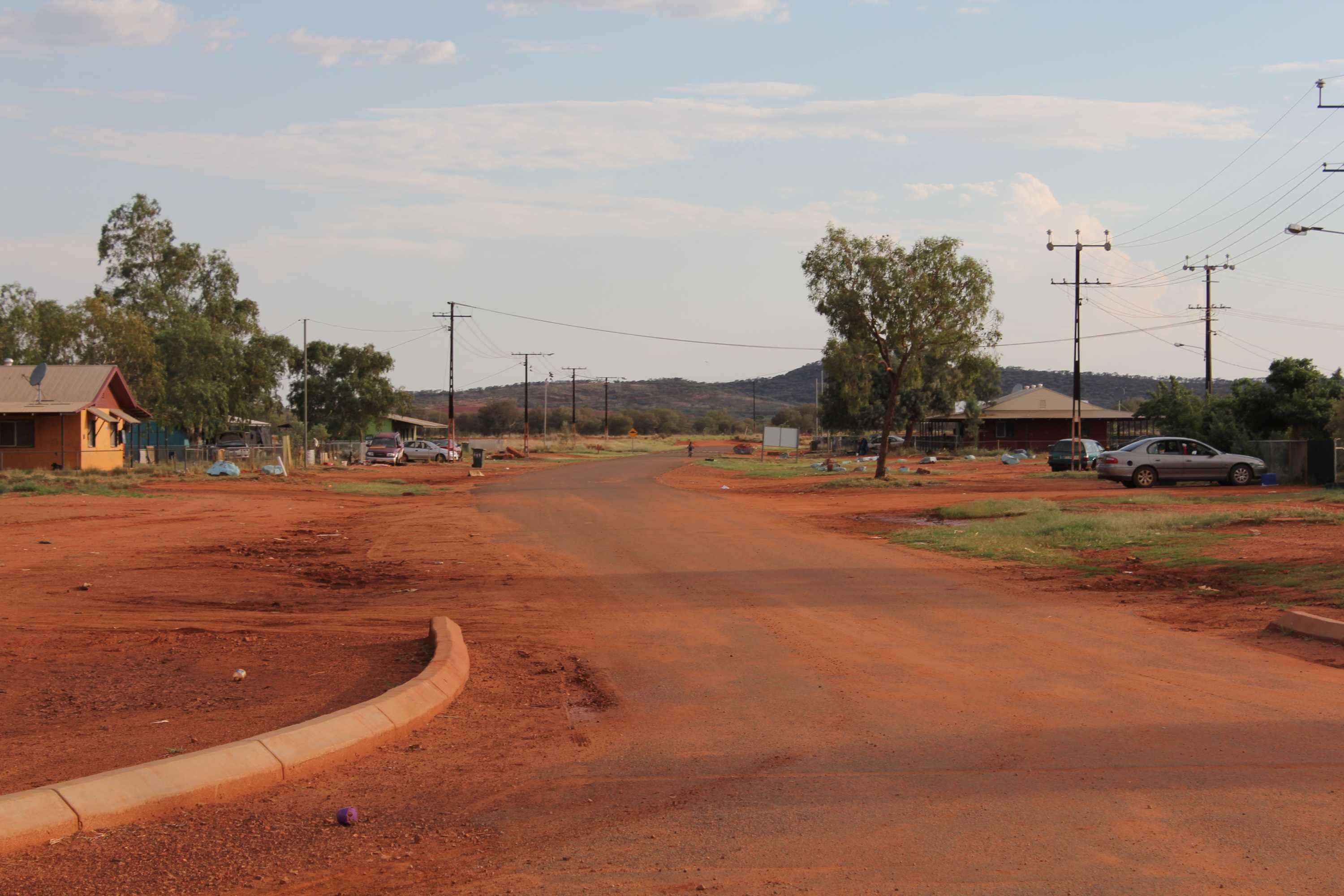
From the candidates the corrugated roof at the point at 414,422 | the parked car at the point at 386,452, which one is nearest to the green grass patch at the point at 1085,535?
the parked car at the point at 386,452

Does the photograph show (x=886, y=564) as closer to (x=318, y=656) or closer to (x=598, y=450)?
(x=318, y=656)

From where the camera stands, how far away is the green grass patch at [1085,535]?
56.3ft

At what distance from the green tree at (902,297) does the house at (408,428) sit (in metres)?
45.1

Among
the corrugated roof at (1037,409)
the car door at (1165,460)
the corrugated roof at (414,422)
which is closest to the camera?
the car door at (1165,460)

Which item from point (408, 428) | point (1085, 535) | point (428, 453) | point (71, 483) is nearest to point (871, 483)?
point (1085, 535)

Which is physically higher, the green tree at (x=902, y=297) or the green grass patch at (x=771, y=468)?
the green tree at (x=902, y=297)

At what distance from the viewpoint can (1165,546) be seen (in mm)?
17484

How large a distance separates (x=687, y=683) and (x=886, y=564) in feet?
28.2

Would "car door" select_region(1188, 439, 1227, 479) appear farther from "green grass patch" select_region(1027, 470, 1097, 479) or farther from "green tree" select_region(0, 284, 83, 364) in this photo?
"green tree" select_region(0, 284, 83, 364)

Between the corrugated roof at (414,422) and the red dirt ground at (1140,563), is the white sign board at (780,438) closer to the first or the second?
the red dirt ground at (1140,563)

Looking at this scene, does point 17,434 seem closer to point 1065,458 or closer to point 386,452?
point 386,452

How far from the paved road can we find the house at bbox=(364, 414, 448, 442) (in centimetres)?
7009

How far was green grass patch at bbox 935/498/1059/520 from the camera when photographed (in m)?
24.5

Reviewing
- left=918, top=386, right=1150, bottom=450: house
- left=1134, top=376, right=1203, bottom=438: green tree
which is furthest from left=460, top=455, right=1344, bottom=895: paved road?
left=918, top=386, right=1150, bottom=450: house
